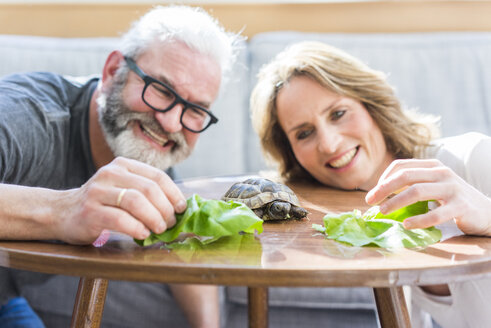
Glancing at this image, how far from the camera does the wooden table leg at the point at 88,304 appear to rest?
862 mm

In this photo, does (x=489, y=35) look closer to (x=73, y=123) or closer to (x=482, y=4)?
(x=482, y=4)

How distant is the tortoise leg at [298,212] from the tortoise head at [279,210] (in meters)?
0.02

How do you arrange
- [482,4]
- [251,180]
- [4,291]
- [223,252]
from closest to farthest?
[223,252] → [251,180] → [4,291] → [482,4]

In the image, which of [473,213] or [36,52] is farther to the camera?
[36,52]

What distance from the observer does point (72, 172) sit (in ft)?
5.00

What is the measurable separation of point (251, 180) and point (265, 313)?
1.14 feet

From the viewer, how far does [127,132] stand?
1.56 m

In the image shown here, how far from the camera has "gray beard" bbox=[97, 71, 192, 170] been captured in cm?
154

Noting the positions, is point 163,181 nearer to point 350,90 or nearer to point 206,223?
point 206,223

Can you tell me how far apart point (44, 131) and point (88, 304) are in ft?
2.19

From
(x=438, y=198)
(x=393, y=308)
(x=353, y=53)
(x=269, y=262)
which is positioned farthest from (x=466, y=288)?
(x=353, y=53)

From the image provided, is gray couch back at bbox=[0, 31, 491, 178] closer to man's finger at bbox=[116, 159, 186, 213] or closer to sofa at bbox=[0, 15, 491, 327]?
sofa at bbox=[0, 15, 491, 327]

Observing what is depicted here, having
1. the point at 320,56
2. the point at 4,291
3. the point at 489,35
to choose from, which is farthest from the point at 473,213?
the point at 489,35

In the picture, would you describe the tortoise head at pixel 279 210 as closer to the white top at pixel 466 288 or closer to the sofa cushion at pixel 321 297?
the white top at pixel 466 288
